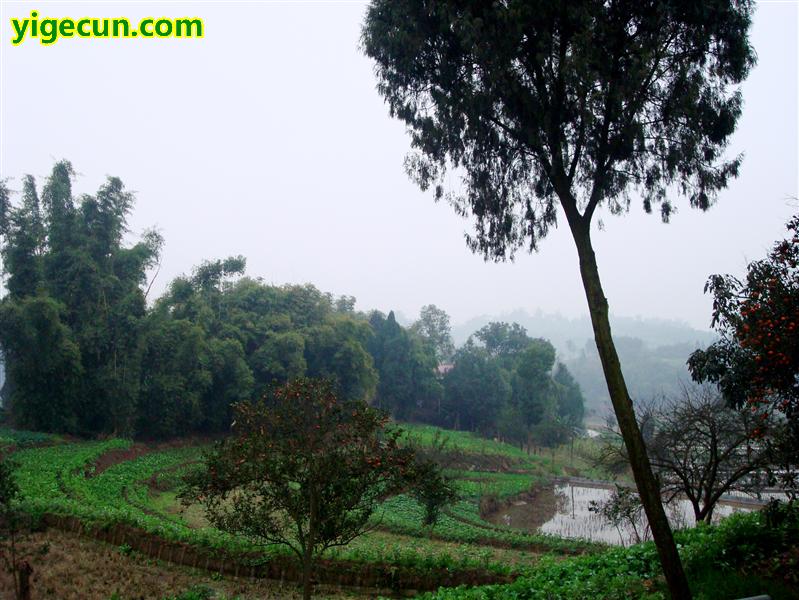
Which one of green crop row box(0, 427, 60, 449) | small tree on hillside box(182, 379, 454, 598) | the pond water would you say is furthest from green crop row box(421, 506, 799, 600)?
green crop row box(0, 427, 60, 449)

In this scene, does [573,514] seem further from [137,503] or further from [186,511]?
[137,503]

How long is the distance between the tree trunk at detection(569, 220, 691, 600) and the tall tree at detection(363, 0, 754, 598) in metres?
0.02

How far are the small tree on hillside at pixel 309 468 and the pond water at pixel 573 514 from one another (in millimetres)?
13778

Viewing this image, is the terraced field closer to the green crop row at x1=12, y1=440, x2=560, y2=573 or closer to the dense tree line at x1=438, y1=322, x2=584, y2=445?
the green crop row at x1=12, y1=440, x2=560, y2=573

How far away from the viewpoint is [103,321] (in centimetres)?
2977

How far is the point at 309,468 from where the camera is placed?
7.78 meters

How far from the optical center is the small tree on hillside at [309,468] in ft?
25.7

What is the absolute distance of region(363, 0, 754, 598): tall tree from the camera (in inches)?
273

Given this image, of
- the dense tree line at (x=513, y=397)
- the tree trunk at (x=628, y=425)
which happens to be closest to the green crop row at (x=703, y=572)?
the tree trunk at (x=628, y=425)

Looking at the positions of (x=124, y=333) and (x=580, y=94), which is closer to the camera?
(x=580, y=94)

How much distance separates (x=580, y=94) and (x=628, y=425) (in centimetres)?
410

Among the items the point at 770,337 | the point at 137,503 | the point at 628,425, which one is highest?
the point at 770,337

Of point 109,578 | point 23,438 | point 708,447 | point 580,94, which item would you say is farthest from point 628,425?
point 23,438

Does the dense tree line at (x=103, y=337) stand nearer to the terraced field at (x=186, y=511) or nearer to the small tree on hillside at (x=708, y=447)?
the terraced field at (x=186, y=511)
